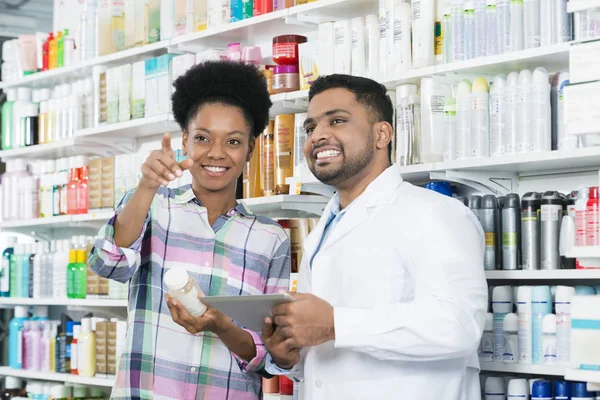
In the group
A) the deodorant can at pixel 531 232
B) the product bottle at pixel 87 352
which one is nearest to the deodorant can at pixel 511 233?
the deodorant can at pixel 531 232

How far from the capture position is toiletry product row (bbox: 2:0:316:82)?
386 centimetres

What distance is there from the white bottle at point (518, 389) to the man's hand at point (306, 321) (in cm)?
86

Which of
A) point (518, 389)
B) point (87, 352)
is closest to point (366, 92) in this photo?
point (518, 389)

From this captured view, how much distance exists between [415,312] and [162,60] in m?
2.35

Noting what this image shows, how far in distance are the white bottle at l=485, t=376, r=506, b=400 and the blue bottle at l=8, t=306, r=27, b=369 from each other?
2.82m

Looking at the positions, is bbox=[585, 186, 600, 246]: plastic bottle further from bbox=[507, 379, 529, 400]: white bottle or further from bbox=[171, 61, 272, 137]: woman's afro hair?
bbox=[171, 61, 272, 137]: woman's afro hair

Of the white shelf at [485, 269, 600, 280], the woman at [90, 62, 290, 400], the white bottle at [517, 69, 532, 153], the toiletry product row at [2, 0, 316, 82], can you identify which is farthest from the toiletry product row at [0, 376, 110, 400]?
the white bottle at [517, 69, 532, 153]

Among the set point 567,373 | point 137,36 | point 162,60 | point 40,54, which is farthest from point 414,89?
point 40,54

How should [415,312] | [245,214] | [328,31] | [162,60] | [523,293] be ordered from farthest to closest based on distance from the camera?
[162,60], [328,31], [523,293], [245,214], [415,312]

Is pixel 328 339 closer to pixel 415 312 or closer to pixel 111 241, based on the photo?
pixel 415 312

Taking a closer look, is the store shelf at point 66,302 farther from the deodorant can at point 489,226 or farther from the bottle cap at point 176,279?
the bottle cap at point 176,279

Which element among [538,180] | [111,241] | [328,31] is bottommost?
[111,241]

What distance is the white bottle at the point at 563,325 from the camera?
265 centimetres

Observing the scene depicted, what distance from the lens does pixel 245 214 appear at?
261 cm
